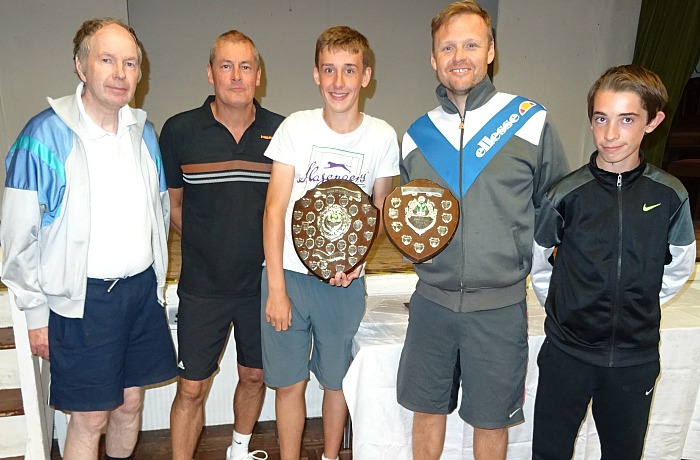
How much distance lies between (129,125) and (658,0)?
4.93 m

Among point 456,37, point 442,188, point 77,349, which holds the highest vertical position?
point 456,37

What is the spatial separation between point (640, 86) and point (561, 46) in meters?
4.40

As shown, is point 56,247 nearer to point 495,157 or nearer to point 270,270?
point 270,270

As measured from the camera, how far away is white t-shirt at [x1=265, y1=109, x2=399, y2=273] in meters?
1.71

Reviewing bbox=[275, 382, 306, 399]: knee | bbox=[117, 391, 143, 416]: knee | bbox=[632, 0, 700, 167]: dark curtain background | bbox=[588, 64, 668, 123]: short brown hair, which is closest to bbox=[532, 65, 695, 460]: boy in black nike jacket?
bbox=[588, 64, 668, 123]: short brown hair

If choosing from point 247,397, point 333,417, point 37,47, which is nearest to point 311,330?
point 333,417

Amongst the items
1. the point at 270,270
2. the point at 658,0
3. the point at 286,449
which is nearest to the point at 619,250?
the point at 270,270

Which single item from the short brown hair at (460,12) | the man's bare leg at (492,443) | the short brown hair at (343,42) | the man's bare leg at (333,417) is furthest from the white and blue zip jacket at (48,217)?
the man's bare leg at (492,443)

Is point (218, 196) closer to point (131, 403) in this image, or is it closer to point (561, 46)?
point (131, 403)

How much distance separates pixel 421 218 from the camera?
160cm

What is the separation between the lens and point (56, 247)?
5.06 feet

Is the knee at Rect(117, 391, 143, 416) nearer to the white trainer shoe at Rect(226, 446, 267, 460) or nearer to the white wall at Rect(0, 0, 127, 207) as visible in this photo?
the white trainer shoe at Rect(226, 446, 267, 460)

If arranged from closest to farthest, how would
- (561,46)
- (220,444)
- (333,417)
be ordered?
(333,417)
(220,444)
(561,46)

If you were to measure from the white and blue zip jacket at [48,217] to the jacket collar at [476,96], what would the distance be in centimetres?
108
